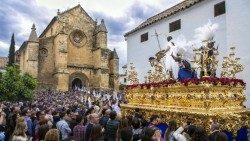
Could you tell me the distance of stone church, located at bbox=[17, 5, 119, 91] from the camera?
45.2 m

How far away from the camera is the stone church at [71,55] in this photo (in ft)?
148

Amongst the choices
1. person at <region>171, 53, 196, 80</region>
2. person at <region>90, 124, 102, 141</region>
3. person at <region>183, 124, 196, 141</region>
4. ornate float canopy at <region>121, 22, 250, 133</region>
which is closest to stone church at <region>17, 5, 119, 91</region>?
person at <region>171, 53, 196, 80</region>

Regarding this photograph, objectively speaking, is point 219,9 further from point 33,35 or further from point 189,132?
point 33,35

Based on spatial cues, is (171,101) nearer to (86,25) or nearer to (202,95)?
(202,95)

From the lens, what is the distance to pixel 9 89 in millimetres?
30984

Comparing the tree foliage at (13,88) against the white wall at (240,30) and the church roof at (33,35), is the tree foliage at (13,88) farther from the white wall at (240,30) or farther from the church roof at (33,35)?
the white wall at (240,30)

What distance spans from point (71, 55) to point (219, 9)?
113 ft

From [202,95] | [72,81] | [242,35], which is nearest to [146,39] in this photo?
[242,35]

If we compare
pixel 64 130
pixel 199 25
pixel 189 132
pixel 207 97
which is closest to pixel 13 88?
pixel 199 25

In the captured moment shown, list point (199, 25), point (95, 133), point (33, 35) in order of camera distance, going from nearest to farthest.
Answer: point (95, 133), point (199, 25), point (33, 35)

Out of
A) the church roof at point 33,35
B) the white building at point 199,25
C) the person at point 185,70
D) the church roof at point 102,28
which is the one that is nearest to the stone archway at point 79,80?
the church roof at point 102,28

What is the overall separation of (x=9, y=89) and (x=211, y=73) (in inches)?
958

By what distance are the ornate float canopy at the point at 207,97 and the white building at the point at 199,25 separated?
3658 millimetres

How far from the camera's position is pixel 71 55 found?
48.8 metres
